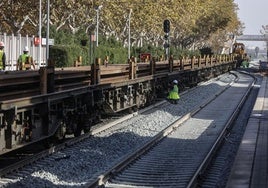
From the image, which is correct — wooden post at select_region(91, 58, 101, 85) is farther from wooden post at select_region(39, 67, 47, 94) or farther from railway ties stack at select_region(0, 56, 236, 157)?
wooden post at select_region(39, 67, 47, 94)

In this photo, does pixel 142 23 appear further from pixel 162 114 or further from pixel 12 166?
pixel 12 166

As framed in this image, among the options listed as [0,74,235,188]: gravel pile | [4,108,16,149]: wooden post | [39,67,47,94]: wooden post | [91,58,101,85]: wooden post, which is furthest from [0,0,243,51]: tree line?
[4,108,16,149]: wooden post

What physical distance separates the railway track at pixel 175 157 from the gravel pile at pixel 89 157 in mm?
354

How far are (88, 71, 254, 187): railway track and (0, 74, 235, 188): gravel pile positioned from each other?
354 millimetres

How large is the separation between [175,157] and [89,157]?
1872 mm

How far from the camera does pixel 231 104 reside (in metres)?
25.8

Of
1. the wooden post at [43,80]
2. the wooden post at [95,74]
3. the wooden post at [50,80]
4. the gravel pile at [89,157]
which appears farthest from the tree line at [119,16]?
the wooden post at [43,80]

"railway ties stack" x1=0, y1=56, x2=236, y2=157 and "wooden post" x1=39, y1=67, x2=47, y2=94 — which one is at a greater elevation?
"wooden post" x1=39, y1=67, x2=47, y2=94

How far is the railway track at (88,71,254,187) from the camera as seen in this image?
1025 centimetres

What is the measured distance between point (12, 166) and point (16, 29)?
4475 centimetres

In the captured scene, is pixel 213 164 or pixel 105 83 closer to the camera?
pixel 213 164

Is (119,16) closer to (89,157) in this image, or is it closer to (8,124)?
(89,157)

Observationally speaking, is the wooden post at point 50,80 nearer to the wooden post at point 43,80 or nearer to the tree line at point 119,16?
the wooden post at point 43,80

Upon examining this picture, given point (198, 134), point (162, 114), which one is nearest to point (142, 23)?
point (162, 114)
